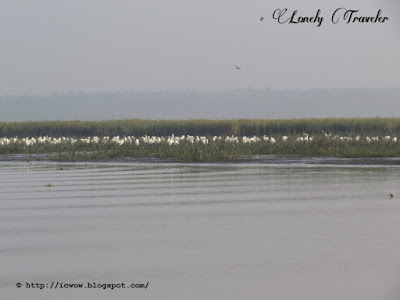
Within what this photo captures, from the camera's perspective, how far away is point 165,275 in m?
11.4

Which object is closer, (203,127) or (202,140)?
(202,140)

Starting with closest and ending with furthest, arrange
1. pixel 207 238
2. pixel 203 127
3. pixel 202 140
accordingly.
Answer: pixel 207 238 < pixel 202 140 < pixel 203 127

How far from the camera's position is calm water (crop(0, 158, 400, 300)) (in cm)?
1081

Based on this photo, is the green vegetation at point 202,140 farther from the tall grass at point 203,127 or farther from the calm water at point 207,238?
the calm water at point 207,238

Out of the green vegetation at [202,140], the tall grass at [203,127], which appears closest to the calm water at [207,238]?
the green vegetation at [202,140]

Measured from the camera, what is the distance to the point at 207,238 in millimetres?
13891

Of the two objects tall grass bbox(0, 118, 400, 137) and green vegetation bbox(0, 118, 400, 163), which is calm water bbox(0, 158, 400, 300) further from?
tall grass bbox(0, 118, 400, 137)

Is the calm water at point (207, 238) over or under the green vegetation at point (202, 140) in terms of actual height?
under

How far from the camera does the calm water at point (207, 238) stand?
426 inches

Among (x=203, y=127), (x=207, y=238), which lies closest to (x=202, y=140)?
(x=203, y=127)

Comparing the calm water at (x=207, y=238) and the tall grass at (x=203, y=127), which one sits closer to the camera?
the calm water at (x=207, y=238)

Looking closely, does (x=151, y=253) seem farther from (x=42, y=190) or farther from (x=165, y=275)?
(x=42, y=190)

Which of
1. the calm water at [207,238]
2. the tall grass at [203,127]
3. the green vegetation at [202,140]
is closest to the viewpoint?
the calm water at [207,238]

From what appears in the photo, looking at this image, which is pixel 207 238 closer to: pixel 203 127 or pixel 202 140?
pixel 202 140
